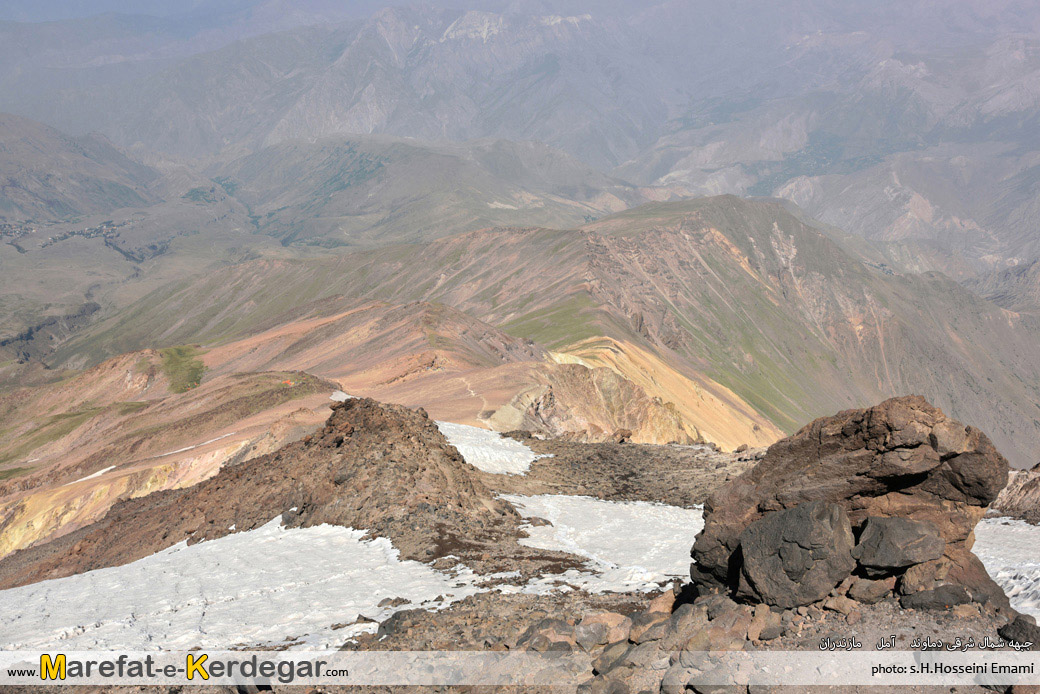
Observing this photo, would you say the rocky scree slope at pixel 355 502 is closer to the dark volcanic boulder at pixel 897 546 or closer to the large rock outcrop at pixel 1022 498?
the dark volcanic boulder at pixel 897 546

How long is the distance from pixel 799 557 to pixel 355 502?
15.5 m

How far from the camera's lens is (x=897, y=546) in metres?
11.3

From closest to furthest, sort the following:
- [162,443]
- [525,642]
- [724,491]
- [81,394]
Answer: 1. [525,642]
2. [724,491]
3. [162,443]
4. [81,394]

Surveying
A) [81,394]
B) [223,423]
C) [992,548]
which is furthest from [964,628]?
[81,394]

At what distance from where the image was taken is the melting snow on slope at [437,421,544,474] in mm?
32938

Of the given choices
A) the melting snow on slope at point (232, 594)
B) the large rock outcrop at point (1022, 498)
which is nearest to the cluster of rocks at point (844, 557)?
the melting snow on slope at point (232, 594)

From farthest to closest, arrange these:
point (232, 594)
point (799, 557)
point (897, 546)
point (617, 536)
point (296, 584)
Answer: point (617, 536) → point (296, 584) → point (232, 594) → point (799, 557) → point (897, 546)

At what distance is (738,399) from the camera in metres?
139

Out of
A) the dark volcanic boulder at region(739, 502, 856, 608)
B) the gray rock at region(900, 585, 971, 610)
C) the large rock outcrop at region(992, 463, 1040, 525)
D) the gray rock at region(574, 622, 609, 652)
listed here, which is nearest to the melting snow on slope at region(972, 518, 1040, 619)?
the large rock outcrop at region(992, 463, 1040, 525)

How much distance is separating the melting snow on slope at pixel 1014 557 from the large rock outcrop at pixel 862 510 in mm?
1118

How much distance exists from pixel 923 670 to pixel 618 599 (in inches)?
251

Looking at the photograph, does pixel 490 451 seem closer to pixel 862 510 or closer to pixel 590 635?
pixel 590 635

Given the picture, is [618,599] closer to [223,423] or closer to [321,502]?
[321,502]

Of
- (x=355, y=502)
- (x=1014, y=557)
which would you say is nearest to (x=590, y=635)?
(x=1014, y=557)
